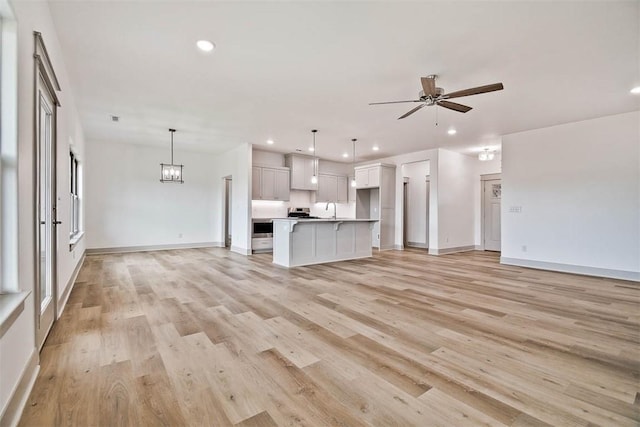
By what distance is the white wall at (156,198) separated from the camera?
7239 mm

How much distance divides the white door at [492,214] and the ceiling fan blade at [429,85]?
6355mm

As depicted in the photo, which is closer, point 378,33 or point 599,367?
point 599,367

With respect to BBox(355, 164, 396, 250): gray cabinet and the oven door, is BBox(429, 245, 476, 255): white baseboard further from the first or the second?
the oven door

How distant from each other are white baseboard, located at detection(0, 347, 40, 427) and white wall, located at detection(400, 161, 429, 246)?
29.5 feet

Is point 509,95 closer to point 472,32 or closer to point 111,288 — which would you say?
point 472,32

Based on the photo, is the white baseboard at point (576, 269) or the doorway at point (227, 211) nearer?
the white baseboard at point (576, 269)

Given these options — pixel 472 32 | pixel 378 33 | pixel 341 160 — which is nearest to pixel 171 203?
pixel 341 160

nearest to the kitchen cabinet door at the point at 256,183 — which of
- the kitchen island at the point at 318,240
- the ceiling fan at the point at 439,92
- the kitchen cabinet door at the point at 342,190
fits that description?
the kitchen island at the point at 318,240

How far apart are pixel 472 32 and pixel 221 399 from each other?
144 inches

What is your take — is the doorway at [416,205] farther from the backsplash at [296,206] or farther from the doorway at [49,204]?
the doorway at [49,204]

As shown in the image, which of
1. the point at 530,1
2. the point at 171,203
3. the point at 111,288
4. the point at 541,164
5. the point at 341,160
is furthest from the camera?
the point at 341,160

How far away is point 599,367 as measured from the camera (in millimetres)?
2109

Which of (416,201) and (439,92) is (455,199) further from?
(439,92)

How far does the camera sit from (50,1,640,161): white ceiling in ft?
8.19
